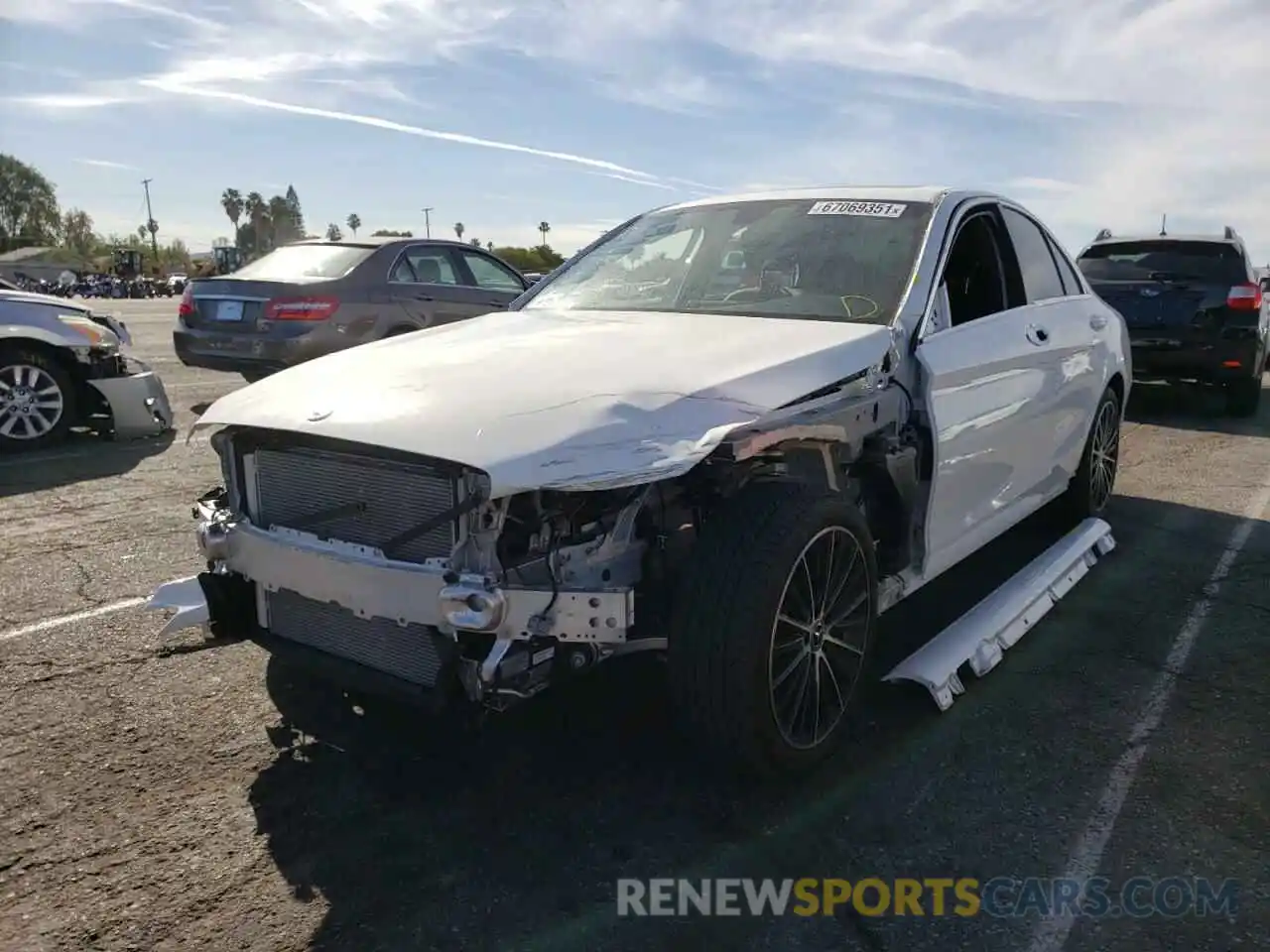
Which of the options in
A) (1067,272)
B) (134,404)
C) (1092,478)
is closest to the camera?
(1067,272)

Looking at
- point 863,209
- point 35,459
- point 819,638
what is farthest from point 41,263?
point 819,638

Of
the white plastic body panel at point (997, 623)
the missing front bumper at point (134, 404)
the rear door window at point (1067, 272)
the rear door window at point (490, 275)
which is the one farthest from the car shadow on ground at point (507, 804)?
the rear door window at point (490, 275)

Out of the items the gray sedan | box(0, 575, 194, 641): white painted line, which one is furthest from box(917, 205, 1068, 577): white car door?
the gray sedan

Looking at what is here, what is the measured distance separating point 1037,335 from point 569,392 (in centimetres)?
265

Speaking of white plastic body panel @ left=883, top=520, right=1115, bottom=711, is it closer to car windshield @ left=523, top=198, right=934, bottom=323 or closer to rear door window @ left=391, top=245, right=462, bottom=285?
car windshield @ left=523, top=198, right=934, bottom=323

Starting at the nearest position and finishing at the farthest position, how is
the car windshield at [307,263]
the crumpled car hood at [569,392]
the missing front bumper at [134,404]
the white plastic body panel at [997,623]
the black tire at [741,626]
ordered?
1. the crumpled car hood at [569,392]
2. the black tire at [741,626]
3. the white plastic body panel at [997,623]
4. the missing front bumper at [134,404]
5. the car windshield at [307,263]

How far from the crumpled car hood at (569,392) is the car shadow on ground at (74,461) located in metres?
4.10

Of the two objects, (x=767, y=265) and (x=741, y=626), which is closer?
(x=741, y=626)

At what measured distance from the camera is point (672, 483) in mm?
2865

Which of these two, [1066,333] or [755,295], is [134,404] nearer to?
[755,295]

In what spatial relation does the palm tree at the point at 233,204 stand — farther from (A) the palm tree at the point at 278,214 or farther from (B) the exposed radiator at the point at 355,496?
(B) the exposed radiator at the point at 355,496

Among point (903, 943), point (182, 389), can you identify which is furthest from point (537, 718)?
point (182, 389)

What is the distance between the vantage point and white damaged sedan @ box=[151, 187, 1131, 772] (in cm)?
255

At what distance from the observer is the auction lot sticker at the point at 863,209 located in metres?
4.00
